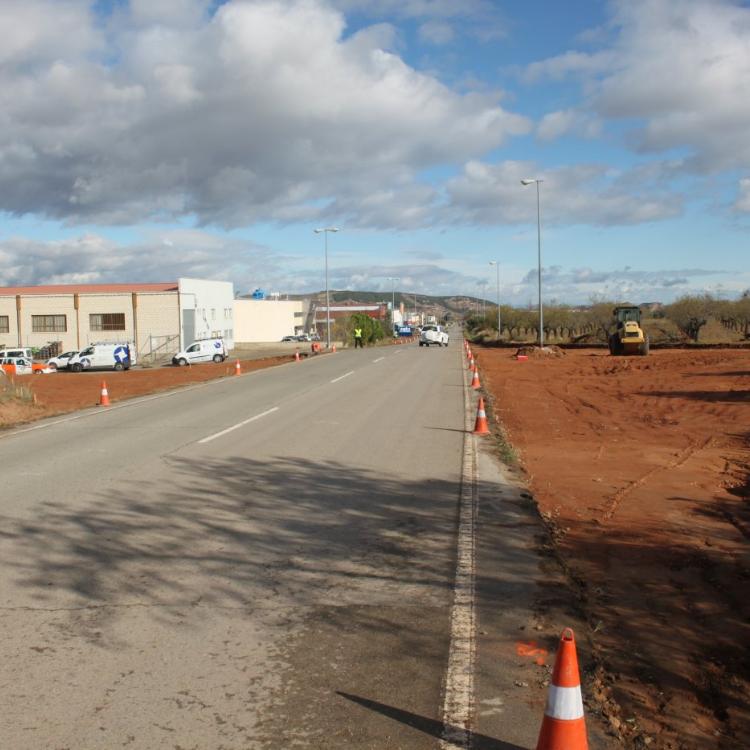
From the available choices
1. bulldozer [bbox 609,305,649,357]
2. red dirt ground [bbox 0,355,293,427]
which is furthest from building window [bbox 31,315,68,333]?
bulldozer [bbox 609,305,649,357]

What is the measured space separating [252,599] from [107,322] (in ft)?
222

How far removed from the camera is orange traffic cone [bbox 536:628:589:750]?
380cm

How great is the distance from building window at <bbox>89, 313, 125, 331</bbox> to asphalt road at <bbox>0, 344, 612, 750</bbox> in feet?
193

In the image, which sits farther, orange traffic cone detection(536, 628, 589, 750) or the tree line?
the tree line

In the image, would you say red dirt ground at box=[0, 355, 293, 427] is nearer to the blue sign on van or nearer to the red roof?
the blue sign on van

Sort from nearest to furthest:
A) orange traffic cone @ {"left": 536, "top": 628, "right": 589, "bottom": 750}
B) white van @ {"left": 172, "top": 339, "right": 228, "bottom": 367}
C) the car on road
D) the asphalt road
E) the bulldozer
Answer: orange traffic cone @ {"left": 536, "top": 628, "right": 589, "bottom": 750} < the asphalt road < the bulldozer < the car on road < white van @ {"left": 172, "top": 339, "right": 228, "bottom": 367}

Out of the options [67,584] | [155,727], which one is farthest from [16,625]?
[155,727]

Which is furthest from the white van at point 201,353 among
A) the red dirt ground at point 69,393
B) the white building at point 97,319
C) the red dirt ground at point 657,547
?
the red dirt ground at point 657,547

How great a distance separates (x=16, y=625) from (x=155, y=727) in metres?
1.95

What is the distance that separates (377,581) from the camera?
669cm

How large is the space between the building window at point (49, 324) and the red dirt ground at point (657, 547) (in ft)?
186

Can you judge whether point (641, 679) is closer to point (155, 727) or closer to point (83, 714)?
point (155, 727)

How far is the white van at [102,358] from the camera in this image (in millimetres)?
52844

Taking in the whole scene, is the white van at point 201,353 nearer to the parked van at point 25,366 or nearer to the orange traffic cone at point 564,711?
the parked van at point 25,366
